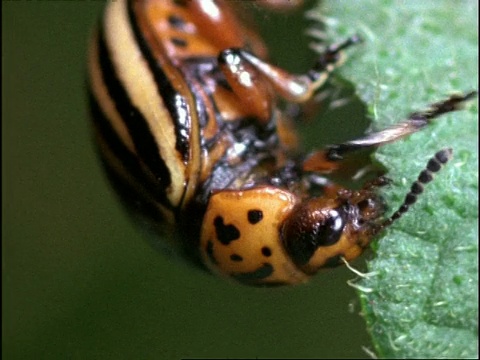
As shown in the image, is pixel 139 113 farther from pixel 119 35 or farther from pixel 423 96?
pixel 423 96

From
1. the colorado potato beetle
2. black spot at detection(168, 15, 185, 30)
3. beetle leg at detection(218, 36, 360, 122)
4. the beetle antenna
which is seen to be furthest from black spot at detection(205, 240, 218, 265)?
black spot at detection(168, 15, 185, 30)

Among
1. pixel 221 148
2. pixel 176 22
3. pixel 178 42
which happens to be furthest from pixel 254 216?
pixel 176 22

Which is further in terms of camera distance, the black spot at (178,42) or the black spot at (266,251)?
the black spot at (178,42)

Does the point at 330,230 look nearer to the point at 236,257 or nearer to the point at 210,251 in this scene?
the point at 236,257

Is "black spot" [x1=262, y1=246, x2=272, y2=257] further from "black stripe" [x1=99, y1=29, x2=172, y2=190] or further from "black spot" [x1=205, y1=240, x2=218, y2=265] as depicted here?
"black stripe" [x1=99, y1=29, x2=172, y2=190]

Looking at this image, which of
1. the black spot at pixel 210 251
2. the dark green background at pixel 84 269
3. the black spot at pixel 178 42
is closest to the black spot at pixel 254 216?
the black spot at pixel 210 251

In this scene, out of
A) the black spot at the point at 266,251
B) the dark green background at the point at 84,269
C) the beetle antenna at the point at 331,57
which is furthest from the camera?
the dark green background at the point at 84,269

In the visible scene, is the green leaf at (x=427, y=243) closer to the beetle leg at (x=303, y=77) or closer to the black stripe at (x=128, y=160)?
the beetle leg at (x=303, y=77)
